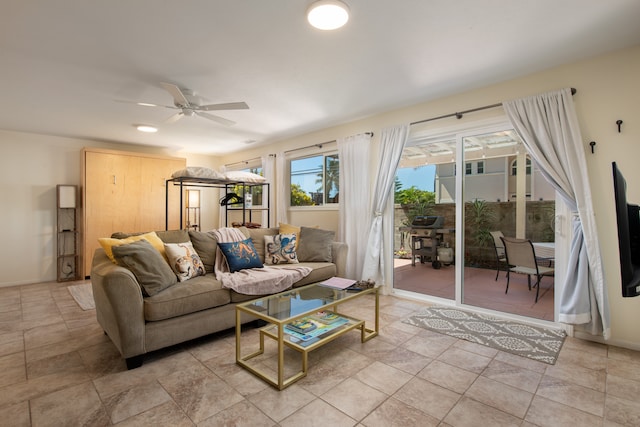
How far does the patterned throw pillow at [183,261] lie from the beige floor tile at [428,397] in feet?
6.47

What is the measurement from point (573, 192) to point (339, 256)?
2.38 meters

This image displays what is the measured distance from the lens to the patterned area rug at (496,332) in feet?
7.92

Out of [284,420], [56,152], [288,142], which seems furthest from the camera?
[288,142]

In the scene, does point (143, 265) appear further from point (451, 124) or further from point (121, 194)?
point (121, 194)

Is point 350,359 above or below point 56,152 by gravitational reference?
below

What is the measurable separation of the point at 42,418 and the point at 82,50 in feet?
8.26

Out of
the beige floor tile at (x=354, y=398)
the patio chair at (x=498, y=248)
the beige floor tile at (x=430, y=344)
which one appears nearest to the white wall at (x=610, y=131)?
the patio chair at (x=498, y=248)

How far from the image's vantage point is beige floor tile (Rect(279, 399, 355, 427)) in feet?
5.19

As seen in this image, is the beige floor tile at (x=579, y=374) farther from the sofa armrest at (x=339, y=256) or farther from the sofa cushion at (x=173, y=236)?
the sofa cushion at (x=173, y=236)

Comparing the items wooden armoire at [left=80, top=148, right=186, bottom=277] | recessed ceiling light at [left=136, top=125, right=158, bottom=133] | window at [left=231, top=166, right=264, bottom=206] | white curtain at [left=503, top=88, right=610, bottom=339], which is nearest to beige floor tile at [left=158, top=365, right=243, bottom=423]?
white curtain at [left=503, top=88, right=610, bottom=339]

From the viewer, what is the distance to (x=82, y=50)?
2.39 meters

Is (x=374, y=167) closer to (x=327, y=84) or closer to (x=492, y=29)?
(x=327, y=84)

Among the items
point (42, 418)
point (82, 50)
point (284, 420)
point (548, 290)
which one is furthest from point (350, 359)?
point (82, 50)

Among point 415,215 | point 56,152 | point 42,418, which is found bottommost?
point 42,418
